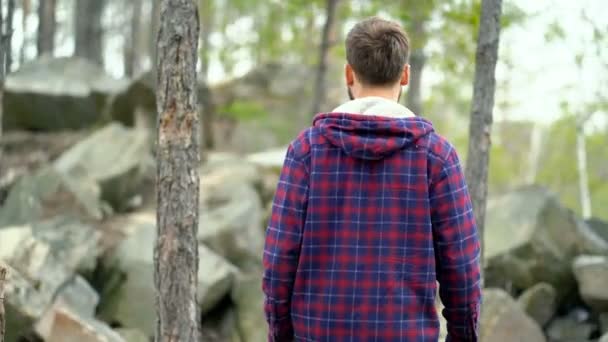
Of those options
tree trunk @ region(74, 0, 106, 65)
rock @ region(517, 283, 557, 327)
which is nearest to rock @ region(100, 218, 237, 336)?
rock @ region(517, 283, 557, 327)

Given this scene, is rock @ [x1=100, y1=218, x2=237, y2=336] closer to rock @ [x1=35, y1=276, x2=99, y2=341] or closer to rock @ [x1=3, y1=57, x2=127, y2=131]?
rock @ [x1=35, y1=276, x2=99, y2=341]

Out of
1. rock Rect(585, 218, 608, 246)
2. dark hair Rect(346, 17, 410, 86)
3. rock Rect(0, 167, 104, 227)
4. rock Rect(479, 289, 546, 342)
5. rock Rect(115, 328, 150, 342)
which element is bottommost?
rock Rect(115, 328, 150, 342)

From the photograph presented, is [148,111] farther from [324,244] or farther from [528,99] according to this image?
[528,99]

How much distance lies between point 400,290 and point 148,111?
1275 centimetres

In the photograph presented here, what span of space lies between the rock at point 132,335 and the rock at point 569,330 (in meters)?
4.18

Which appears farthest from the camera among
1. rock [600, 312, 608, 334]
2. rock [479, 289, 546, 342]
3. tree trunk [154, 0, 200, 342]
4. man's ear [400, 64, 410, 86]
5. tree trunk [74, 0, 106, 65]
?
tree trunk [74, 0, 106, 65]

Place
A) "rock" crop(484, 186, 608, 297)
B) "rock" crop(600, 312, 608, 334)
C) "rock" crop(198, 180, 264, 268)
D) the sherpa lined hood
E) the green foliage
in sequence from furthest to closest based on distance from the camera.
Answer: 1. the green foliage
2. "rock" crop(198, 180, 264, 268)
3. "rock" crop(484, 186, 608, 297)
4. "rock" crop(600, 312, 608, 334)
5. the sherpa lined hood

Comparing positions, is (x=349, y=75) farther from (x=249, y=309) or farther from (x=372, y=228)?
(x=249, y=309)

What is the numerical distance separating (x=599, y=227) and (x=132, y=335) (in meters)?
6.09

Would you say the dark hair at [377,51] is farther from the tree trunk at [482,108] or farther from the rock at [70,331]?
the rock at [70,331]

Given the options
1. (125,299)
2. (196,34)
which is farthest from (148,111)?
(196,34)

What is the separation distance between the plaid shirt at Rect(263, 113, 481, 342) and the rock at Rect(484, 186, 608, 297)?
21.2ft

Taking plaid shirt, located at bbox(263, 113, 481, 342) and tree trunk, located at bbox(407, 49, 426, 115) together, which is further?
tree trunk, located at bbox(407, 49, 426, 115)

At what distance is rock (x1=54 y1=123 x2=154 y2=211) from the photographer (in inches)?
443
